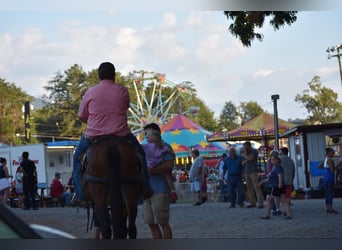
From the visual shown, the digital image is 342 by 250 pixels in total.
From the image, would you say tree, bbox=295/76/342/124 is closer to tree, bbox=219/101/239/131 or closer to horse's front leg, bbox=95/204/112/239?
tree, bbox=219/101/239/131

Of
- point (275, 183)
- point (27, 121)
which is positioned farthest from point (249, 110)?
point (275, 183)

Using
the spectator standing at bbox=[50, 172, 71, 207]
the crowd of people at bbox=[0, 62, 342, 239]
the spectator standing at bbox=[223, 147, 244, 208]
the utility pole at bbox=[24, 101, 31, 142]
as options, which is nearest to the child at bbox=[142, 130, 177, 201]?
the crowd of people at bbox=[0, 62, 342, 239]

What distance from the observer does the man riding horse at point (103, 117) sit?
18.4 ft

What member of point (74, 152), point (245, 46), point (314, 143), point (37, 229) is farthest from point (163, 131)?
point (37, 229)

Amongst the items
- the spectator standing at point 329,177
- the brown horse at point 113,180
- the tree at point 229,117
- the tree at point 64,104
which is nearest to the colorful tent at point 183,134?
the tree at point 229,117

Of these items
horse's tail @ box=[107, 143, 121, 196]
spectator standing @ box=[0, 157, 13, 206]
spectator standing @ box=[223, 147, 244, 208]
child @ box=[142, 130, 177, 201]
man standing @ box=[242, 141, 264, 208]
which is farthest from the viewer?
man standing @ box=[242, 141, 264, 208]

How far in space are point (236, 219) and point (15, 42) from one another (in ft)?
9.29

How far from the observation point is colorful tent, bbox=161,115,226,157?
617 centimetres

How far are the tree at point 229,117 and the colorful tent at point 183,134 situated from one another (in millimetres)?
256

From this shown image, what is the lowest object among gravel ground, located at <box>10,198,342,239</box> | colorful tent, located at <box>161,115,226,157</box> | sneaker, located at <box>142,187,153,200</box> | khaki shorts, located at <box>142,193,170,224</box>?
gravel ground, located at <box>10,198,342,239</box>

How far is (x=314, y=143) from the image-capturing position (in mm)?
7844

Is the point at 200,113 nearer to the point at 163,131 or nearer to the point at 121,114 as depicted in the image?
the point at 163,131

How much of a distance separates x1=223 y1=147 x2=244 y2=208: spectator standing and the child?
1.41 meters

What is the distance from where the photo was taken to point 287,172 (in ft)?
26.6
